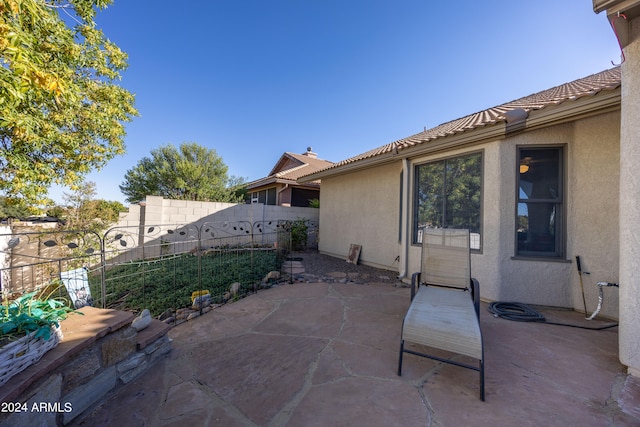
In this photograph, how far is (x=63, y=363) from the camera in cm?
167

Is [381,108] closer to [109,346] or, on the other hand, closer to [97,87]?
[97,87]

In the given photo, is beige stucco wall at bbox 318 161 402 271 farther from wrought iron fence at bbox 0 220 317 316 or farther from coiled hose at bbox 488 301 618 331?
coiled hose at bbox 488 301 618 331

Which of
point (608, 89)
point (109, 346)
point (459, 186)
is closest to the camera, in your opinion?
point (109, 346)

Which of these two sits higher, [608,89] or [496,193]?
[608,89]

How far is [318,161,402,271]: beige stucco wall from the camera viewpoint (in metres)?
6.70

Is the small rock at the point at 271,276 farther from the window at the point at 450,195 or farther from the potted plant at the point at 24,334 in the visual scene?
the potted plant at the point at 24,334

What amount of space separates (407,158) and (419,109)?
20.3ft

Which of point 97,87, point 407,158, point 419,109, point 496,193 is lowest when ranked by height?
point 496,193

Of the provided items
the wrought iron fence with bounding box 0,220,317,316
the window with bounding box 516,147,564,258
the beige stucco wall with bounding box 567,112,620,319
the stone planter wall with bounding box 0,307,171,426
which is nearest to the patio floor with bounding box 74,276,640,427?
the stone planter wall with bounding box 0,307,171,426

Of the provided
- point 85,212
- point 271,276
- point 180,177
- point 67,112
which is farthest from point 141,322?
point 180,177

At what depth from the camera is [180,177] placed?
1556 centimetres

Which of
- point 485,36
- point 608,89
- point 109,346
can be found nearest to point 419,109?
point 485,36

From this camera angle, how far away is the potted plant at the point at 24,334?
1.38 meters

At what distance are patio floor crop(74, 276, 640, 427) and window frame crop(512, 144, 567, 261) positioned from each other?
1.02 metres
